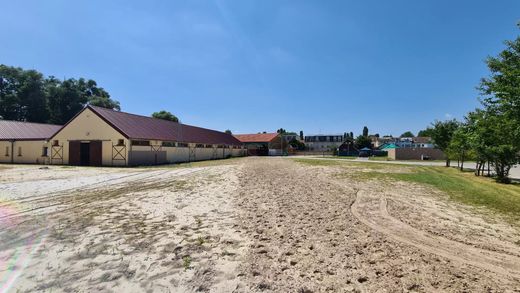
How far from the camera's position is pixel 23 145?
32156 millimetres

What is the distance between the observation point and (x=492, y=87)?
12078mm

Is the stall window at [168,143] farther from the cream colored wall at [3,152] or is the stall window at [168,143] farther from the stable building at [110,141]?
the cream colored wall at [3,152]

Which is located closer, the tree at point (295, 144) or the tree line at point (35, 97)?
the tree line at point (35, 97)

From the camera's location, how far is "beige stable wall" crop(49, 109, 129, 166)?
91.1 feet

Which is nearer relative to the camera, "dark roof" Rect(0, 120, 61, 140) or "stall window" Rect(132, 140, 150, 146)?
"stall window" Rect(132, 140, 150, 146)

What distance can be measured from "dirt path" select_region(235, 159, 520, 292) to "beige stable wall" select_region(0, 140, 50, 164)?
33.0 meters

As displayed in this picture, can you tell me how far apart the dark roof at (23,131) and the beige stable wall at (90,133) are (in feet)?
13.7

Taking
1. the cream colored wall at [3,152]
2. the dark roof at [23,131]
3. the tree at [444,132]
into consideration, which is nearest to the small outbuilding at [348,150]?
the tree at [444,132]

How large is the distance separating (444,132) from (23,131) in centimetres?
4868

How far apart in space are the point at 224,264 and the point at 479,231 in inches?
224

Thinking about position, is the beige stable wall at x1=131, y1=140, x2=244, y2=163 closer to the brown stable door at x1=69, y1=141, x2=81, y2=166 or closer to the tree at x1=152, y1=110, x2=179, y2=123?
the brown stable door at x1=69, y1=141, x2=81, y2=166

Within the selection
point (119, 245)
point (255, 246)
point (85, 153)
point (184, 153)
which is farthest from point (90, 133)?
point (255, 246)

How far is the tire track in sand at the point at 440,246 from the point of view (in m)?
4.30

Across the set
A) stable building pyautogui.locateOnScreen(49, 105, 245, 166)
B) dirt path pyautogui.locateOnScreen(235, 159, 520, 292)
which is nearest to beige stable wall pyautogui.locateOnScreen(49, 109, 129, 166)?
stable building pyautogui.locateOnScreen(49, 105, 245, 166)
